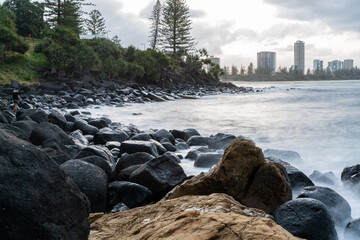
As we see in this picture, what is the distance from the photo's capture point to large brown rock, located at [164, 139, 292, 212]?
2.77m

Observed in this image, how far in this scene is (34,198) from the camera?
1620mm

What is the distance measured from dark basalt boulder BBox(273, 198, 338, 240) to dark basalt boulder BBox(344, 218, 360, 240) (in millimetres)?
267

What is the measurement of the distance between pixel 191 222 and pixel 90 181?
5.10ft

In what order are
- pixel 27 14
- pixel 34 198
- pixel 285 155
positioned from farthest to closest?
pixel 27 14, pixel 285 155, pixel 34 198

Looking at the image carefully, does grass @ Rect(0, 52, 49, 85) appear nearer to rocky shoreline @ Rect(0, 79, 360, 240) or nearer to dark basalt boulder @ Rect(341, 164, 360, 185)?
rocky shoreline @ Rect(0, 79, 360, 240)

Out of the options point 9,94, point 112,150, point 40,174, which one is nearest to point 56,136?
point 112,150

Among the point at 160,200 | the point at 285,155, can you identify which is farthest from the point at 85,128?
the point at 160,200

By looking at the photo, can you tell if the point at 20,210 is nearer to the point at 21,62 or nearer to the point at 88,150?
the point at 88,150

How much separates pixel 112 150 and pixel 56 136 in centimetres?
94

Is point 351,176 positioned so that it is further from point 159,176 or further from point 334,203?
point 159,176

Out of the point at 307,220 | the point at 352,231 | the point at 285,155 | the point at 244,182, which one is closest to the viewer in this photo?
the point at 307,220

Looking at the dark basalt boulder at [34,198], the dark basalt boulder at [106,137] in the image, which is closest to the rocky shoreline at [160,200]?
the dark basalt boulder at [34,198]

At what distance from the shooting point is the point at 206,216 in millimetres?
1737

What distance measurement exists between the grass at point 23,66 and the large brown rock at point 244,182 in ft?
72.0
